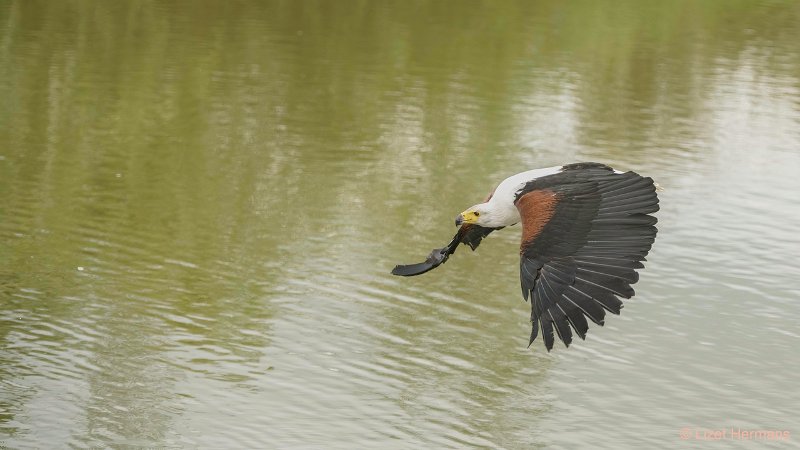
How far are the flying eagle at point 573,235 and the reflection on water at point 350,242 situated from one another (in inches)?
222

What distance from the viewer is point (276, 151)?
23734 mm

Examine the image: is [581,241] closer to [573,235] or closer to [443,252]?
[573,235]

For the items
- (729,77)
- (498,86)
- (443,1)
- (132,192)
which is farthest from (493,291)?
(443,1)

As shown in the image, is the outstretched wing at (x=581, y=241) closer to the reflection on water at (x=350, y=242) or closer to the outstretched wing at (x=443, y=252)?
the outstretched wing at (x=443, y=252)

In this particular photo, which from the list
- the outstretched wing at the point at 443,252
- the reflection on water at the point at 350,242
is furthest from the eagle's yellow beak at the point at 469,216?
the reflection on water at the point at 350,242

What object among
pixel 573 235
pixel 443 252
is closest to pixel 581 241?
pixel 573 235

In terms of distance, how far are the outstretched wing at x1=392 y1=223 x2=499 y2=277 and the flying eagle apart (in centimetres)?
1

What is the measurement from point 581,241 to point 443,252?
3.10 feet

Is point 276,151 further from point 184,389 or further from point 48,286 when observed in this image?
point 184,389

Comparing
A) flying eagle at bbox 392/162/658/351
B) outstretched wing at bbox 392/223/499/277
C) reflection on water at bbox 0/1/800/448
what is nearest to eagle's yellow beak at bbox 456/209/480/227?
flying eagle at bbox 392/162/658/351

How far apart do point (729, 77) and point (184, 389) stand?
2112cm

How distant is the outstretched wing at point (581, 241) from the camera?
27.1ft

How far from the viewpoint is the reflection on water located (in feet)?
49.5

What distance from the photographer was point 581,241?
29.1 ft
